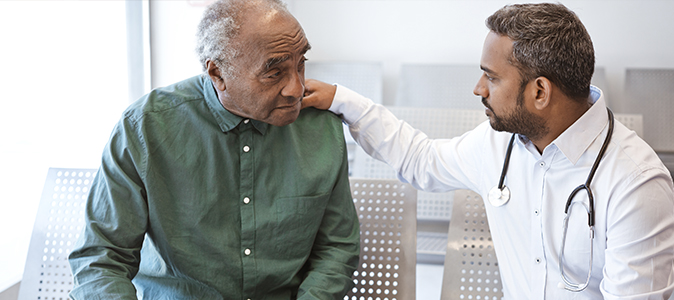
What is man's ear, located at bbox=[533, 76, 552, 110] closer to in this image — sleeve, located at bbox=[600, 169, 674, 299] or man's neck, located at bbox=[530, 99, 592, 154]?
man's neck, located at bbox=[530, 99, 592, 154]

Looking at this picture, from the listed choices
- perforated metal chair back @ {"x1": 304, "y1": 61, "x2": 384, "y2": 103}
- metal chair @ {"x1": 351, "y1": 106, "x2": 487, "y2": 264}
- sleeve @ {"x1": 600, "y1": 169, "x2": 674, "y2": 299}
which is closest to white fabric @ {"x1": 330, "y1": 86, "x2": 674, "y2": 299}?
sleeve @ {"x1": 600, "y1": 169, "x2": 674, "y2": 299}

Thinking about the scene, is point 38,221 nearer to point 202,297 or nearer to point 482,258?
point 202,297

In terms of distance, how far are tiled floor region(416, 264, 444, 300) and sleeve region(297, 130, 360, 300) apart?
1.10 metres

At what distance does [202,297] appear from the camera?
137cm

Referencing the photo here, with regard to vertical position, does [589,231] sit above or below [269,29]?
below

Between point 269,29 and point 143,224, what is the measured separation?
22.2 inches

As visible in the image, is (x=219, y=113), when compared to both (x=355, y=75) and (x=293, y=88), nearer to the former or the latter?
(x=293, y=88)

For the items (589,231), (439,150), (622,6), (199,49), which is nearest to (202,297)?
(199,49)

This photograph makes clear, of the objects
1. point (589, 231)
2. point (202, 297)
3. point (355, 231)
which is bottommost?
point (202, 297)

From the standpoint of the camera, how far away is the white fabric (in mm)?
1181

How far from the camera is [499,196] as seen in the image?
4.76ft

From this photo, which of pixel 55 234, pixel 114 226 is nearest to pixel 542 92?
pixel 114 226

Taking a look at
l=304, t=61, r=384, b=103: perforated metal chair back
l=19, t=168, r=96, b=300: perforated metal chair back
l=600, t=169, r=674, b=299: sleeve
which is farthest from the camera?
l=304, t=61, r=384, b=103: perforated metal chair back

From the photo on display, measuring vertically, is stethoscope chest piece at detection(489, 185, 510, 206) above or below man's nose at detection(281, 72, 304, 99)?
below
